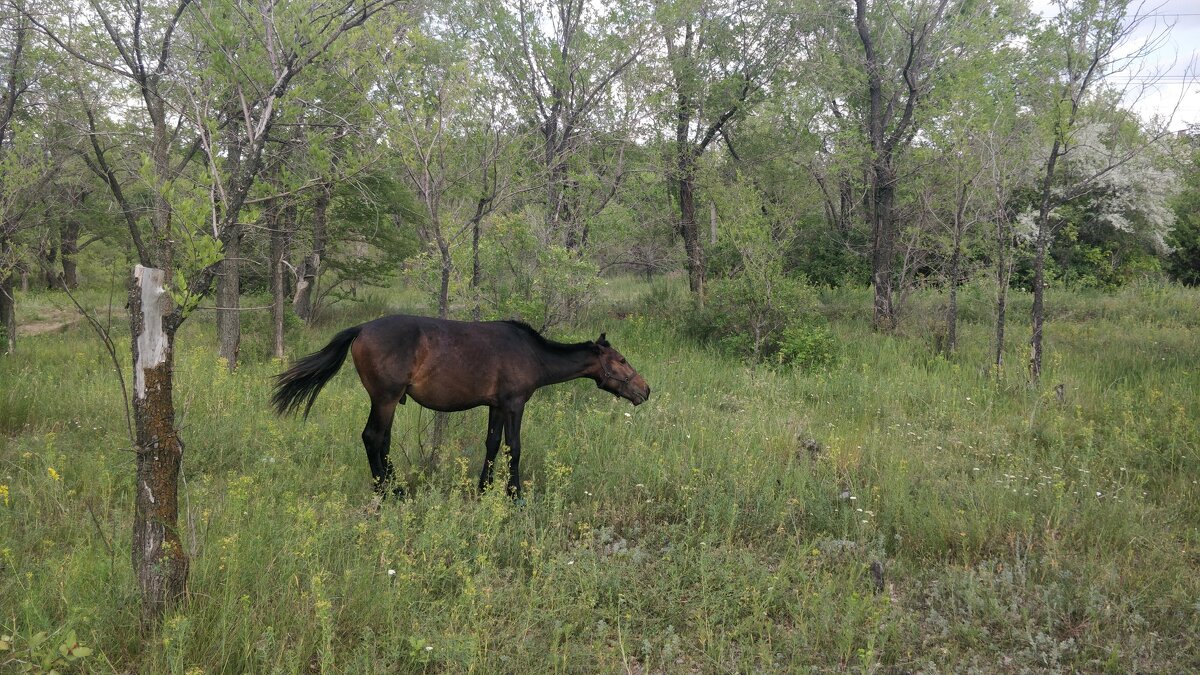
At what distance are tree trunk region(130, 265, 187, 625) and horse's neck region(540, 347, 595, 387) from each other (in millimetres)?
3054

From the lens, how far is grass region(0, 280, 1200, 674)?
137 inches

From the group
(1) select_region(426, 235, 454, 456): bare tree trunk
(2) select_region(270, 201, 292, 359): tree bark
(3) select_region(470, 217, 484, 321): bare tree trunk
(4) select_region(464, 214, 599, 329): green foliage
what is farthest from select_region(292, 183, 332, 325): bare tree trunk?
(1) select_region(426, 235, 454, 456): bare tree trunk

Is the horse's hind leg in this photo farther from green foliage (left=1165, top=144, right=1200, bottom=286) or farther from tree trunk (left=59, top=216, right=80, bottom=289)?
green foliage (left=1165, top=144, right=1200, bottom=286)

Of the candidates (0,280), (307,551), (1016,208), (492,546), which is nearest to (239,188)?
(307,551)

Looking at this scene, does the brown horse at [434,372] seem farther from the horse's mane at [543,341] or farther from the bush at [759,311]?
the bush at [759,311]

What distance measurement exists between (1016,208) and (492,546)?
2076 cm

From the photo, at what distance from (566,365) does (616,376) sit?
19.2 inches

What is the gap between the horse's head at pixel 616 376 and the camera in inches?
238

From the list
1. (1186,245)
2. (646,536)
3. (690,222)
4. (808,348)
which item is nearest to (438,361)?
(646,536)

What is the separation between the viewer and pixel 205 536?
12.7ft

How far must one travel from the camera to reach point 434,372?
17.6 feet

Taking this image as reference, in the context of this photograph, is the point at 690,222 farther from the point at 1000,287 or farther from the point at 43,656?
the point at 43,656

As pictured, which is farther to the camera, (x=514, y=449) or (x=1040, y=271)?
(x=1040, y=271)

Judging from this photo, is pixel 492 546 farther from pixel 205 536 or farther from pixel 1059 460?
pixel 1059 460
